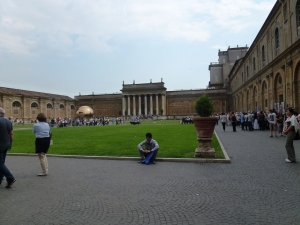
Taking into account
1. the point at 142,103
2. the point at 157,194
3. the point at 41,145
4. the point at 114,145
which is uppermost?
the point at 142,103

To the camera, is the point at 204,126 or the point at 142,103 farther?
the point at 142,103

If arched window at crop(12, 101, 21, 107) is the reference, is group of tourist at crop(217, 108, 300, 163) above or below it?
below

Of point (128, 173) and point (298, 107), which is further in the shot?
point (298, 107)

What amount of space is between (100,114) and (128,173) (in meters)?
78.5

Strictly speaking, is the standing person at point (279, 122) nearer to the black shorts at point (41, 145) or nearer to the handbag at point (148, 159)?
the handbag at point (148, 159)

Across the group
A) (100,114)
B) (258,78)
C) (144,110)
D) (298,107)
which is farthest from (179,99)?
(298,107)

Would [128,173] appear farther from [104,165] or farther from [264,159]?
[264,159]

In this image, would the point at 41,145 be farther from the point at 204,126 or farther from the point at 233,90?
the point at 233,90

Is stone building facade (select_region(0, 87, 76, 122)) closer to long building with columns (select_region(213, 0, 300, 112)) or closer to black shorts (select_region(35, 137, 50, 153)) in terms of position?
long building with columns (select_region(213, 0, 300, 112))

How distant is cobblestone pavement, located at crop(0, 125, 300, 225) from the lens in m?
4.20

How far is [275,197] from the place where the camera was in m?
5.02

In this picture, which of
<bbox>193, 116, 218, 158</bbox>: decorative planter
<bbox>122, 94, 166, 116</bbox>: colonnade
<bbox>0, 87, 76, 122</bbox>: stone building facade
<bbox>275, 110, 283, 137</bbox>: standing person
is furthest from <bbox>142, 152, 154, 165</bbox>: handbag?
<bbox>122, 94, 166, 116</bbox>: colonnade

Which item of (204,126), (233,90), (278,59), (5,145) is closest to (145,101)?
(233,90)

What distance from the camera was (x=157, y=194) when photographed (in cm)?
539
